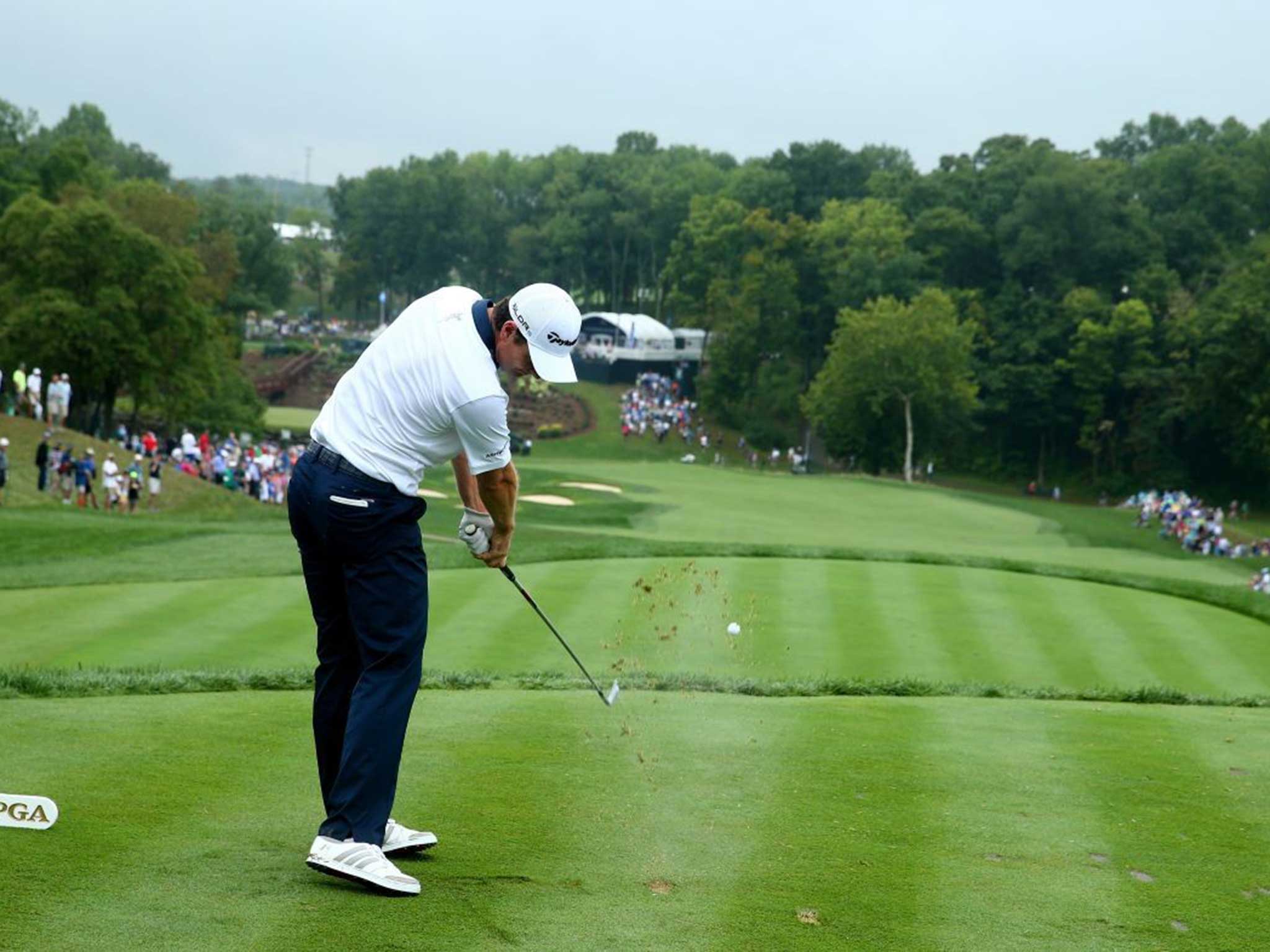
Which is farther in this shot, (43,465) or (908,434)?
(908,434)

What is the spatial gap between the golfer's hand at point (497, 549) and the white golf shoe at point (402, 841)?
3.46ft

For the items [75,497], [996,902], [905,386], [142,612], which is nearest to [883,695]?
[996,902]

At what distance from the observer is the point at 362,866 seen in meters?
5.33

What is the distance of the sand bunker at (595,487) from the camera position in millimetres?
45500

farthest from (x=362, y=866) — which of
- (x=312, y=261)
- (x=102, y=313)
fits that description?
(x=312, y=261)

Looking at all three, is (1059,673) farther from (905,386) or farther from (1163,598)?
(905,386)

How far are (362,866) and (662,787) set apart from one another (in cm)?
193

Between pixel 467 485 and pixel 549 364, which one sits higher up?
pixel 549 364

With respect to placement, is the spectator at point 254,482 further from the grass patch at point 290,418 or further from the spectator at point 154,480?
the grass patch at point 290,418

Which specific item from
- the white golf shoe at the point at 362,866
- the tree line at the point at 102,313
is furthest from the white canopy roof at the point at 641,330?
the white golf shoe at the point at 362,866

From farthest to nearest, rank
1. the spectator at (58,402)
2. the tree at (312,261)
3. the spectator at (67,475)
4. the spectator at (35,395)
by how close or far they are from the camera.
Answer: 1. the tree at (312,261)
2. the spectator at (35,395)
3. the spectator at (58,402)
4. the spectator at (67,475)

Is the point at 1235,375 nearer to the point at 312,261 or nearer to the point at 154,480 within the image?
the point at 154,480

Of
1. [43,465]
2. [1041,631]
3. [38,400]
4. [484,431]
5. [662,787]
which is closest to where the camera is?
[484,431]

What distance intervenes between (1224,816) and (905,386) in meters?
69.1
